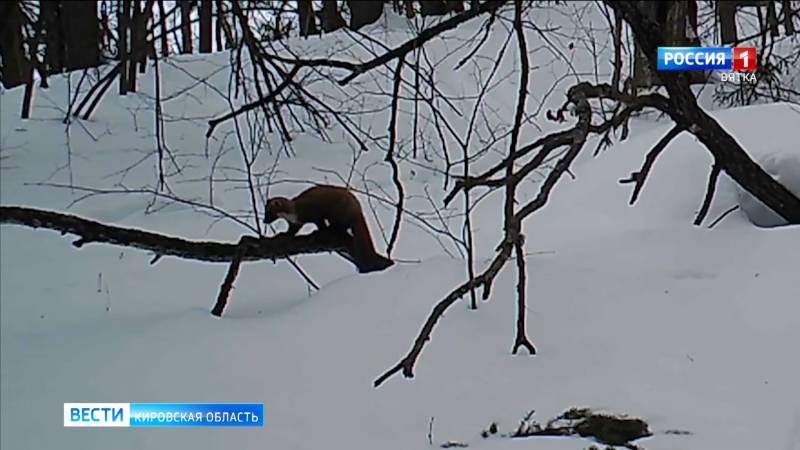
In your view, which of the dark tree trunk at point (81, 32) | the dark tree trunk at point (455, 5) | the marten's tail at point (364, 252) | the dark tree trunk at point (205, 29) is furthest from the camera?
the dark tree trunk at point (455, 5)

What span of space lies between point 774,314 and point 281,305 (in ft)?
6.79

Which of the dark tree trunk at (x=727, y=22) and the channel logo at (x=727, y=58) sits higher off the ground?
the dark tree trunk at (x=727, y=22)

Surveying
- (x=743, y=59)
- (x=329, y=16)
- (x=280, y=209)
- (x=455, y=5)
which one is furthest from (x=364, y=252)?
(x=455, y=5)

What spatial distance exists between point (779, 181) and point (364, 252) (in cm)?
198

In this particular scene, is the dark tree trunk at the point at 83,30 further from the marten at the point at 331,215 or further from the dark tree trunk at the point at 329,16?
the marten at the point at 331,215

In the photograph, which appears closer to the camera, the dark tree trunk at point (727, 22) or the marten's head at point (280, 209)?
the marten's head at point (280, 209)

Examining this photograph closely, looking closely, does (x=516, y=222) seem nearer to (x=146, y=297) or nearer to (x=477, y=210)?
(x=146, y=297)

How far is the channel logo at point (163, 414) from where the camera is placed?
2.61 meters

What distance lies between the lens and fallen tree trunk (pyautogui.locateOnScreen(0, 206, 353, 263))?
12.8 ft

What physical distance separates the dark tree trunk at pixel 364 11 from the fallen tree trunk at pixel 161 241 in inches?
325

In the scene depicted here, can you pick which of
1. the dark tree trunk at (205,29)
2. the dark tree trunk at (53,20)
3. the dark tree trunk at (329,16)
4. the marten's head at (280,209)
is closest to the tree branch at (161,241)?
the marten's head at (280,209)

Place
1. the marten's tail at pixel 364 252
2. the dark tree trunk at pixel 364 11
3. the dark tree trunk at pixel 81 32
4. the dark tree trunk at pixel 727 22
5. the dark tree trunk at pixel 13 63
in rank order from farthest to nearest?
the dark tree trunk at pixel 364 11 → the dark tree trunk at pixel 727 22 → the dark tree trunk at pixel 13 63 → the dark tree trunk at pixel 81 32 → the marten's tail at pixel 364 252

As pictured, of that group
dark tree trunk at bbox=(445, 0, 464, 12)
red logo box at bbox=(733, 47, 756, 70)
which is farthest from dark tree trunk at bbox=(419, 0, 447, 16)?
red logo box at bbox=(733, 47, 756, 70)

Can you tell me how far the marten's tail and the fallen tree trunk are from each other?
0.59 feet
